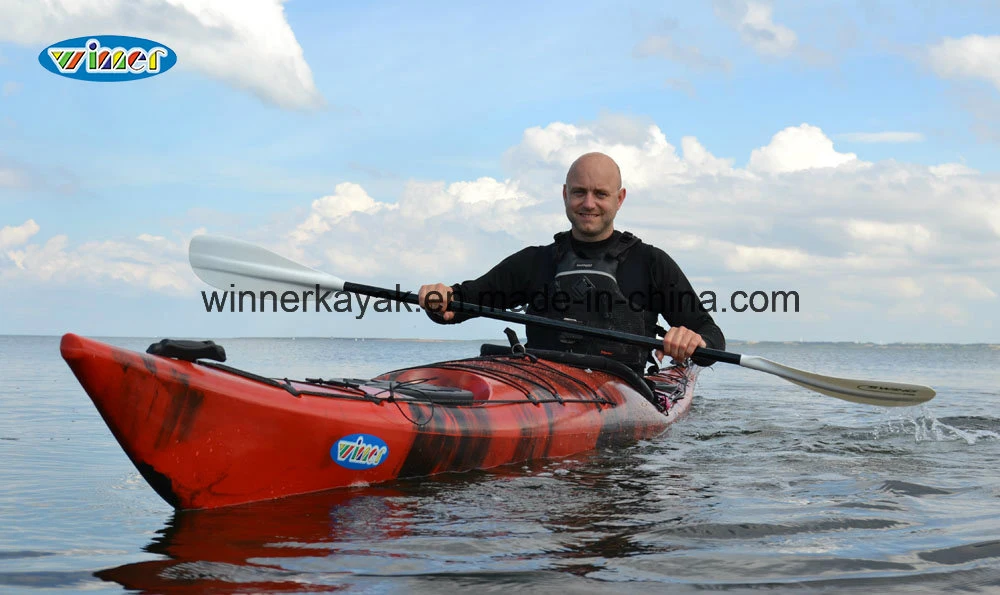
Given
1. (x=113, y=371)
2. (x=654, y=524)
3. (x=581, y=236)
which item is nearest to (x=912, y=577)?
(x=654, y=524)

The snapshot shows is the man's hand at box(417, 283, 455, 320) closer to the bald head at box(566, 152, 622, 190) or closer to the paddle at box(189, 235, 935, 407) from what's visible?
the paddle at box(189, 235, 935, 407)

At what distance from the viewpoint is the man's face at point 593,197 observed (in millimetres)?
5566

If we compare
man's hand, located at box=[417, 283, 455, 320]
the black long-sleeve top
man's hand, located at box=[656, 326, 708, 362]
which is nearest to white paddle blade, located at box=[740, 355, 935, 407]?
the black long-sleeve top

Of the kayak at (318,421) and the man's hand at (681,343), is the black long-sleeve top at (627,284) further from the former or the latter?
the kayak at (318,421)

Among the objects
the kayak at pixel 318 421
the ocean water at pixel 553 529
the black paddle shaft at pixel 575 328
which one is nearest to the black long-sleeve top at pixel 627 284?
the black paddle shaft at pixel 575 328

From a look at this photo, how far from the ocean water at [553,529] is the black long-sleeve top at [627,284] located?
0.93 meters

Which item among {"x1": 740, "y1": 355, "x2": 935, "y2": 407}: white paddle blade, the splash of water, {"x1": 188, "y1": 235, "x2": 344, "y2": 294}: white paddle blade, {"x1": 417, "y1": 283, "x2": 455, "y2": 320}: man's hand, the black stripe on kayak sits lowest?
the splash of water

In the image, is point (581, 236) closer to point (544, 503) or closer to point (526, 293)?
point (526, 293)

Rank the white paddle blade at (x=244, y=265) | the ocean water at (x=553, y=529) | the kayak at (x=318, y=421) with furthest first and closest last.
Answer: the white paddle blade at (x=244, y=265) < the kayak at (x=318, y=421) < the ocean water at (x=553, y=529)

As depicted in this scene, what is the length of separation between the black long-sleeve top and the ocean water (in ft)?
3.07

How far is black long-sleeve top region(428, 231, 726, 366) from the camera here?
18.2 feet

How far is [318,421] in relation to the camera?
365cm

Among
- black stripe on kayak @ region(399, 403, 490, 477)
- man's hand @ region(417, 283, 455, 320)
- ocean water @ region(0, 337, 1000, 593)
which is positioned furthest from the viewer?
man's hand @ region(417, 283, 455, 320)

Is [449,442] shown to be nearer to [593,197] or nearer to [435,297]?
[435,297]
